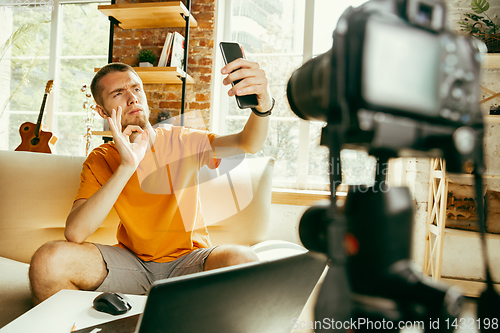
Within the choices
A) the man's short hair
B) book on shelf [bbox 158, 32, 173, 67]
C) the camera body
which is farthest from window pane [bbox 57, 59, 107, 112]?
the camera body

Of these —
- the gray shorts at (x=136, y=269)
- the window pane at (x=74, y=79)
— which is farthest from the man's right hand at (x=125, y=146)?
the window pane at (x=74, y=79)

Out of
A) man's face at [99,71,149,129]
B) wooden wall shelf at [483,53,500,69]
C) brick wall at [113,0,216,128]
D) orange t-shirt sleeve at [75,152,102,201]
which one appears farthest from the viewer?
brick wall at [113,0,216,128]

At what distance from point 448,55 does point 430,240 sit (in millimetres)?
2208

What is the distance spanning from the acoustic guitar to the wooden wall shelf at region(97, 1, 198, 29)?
2.36ft

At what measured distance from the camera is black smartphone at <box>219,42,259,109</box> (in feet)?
2.01

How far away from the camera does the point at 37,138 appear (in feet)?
7.13

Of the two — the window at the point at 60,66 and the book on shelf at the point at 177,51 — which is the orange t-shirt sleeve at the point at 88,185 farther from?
the window at the point at 60,66

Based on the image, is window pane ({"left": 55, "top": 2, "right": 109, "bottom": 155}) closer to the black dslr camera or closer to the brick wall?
the brick wall

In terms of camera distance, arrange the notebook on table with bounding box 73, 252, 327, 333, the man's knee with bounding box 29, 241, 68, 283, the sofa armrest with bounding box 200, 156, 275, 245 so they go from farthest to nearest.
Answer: the sofa armrest with bounding box 200, 156, 275, 245 → the man's knee with bounding box 29, 241, 68, 283 → the notebook on table with bounding box 73, 252, 327, 333

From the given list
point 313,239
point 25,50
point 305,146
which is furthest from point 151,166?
point 25,50

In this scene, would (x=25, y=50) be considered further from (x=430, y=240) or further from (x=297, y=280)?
(x=430, y=240)

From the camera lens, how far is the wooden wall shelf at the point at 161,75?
2227 mm

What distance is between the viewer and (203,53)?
8.17 ft

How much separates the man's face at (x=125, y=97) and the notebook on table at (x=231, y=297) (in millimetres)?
1001
